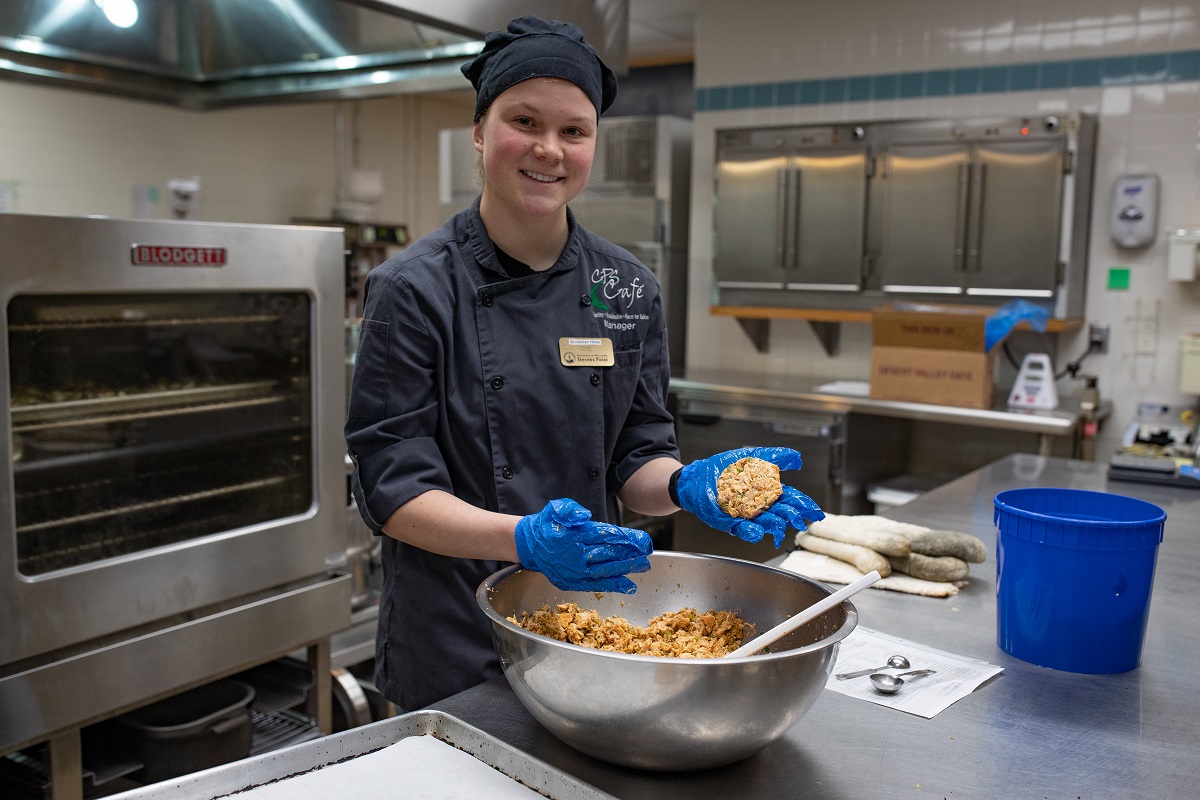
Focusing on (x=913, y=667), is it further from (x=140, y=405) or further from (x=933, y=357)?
(x=933, y=357)

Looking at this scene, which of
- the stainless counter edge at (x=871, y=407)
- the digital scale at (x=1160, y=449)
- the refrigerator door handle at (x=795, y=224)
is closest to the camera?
the digital scale at (x=1160, y=449)

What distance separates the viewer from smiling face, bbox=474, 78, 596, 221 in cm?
145

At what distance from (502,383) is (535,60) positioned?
479mm

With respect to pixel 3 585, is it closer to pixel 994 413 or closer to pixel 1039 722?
pixel 1039 722

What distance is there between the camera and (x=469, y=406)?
152 centimetres

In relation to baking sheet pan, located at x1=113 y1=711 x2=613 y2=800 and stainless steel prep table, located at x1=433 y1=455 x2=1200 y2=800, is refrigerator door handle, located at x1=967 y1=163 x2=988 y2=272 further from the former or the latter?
baking sheet pan, located at x1=113 y1=711 x2=613 y2=800

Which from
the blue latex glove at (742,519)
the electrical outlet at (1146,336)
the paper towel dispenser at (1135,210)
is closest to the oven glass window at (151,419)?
the blue latex glove at (742,519)

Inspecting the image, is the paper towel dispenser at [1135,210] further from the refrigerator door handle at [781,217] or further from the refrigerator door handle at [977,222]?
the refrigerator door handle at [781,217]

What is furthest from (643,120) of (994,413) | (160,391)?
(160,391)

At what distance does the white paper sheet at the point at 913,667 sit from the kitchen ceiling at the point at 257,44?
1926 mm

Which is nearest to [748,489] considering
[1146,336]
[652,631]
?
[652,631]

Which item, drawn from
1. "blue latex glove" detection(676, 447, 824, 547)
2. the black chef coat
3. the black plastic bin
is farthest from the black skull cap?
the black plastic bin

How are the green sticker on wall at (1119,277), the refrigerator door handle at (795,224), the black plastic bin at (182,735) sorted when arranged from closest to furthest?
the black plastic bin at (182,735) → the green sticker on wall at (1119,277) → the refrigerator door handle at (795,224)

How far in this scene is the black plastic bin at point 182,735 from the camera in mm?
2295
